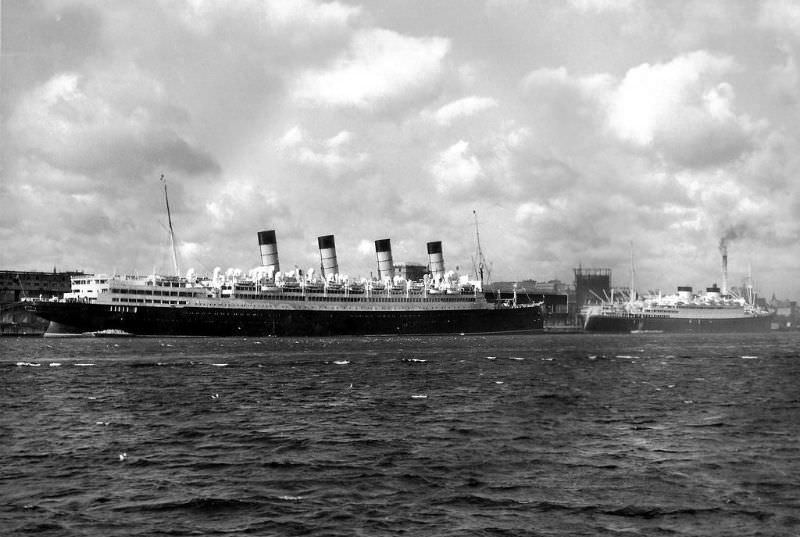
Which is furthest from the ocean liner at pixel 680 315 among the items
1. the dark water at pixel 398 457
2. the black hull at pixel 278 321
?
the dark water at pixel 398 457

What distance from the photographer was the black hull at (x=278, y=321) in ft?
367

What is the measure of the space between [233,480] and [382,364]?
43311mm

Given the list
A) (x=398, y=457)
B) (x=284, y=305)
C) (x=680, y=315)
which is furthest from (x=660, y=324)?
(x=398, y=457)

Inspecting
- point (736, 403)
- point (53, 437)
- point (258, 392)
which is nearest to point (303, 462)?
point (53, 437)

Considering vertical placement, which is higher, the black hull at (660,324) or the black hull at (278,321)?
the black hull at (278,321)

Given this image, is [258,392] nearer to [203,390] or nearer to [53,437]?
[203,390]

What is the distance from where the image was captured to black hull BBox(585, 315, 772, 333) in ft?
594

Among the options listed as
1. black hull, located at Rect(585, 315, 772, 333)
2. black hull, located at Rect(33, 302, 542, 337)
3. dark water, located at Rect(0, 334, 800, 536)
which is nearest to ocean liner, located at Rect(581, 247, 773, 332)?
black hull, located at Rect(585, 315, 772, 333)

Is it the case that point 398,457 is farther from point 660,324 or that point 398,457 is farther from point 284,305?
point 660,324

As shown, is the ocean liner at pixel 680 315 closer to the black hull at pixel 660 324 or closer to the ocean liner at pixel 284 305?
the black hull at pixel 660 324

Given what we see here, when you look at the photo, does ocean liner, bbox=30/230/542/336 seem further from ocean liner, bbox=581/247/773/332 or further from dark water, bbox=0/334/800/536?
dark water, bbox=0/334/800/536

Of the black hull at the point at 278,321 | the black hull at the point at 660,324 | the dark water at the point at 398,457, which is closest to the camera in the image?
the dark water at the point at 398,457

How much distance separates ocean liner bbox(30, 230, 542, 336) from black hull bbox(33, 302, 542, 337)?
15 cm

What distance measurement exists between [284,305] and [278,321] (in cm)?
314
